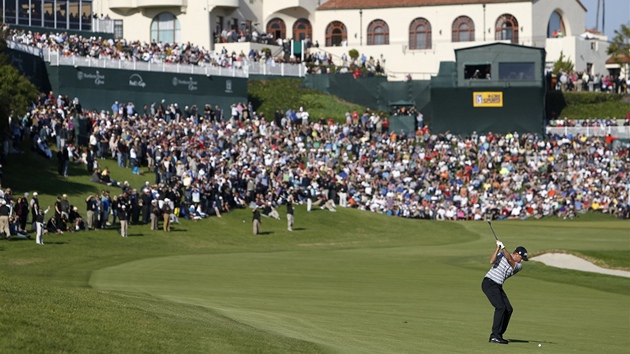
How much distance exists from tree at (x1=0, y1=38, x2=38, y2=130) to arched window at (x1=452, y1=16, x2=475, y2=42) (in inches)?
1834

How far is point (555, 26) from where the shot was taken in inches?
3561

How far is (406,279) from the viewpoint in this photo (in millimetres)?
31297

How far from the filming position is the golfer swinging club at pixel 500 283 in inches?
739

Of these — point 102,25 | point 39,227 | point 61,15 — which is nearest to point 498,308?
point 39,227

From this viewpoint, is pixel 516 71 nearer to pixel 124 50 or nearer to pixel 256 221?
pixel 124 50

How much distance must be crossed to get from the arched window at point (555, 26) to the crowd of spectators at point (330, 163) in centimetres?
2159

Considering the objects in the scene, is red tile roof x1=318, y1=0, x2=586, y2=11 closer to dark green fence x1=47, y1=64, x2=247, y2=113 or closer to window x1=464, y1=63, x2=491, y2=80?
window x1=464, y1=63, x2=491, y2=80

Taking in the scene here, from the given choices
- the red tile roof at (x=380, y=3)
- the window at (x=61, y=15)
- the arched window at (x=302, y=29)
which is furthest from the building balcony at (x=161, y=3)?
the window at (x=61, y=15)

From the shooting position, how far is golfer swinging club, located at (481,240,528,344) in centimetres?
1878

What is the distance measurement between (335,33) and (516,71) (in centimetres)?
2287

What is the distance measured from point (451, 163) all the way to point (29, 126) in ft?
81.6

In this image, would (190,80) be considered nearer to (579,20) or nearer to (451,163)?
(451,163)

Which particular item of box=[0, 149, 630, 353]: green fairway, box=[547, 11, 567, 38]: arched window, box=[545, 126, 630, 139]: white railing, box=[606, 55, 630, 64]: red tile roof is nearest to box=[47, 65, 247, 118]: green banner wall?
box=[0, 149, 630, 353]: green fairway

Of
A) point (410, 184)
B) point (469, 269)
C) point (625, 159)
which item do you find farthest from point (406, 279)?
point (625, 159)
